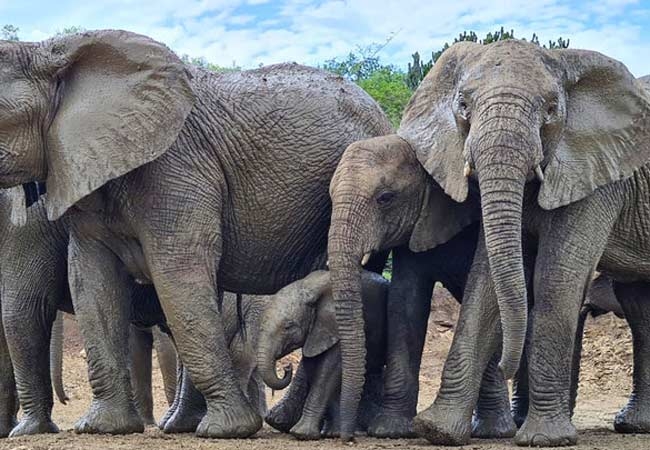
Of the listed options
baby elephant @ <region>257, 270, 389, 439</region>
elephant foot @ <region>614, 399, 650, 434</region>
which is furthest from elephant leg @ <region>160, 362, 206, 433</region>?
elephant foot @ <region>614, 399, 650, 434</region>

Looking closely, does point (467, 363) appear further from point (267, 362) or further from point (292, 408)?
point (292, 408)

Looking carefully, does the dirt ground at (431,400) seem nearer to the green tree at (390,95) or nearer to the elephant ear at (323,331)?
the elephant ear at (323,331)

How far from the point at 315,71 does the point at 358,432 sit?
90.5 inches

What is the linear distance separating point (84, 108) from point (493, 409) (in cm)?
296

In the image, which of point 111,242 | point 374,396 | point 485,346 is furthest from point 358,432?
point 111,242

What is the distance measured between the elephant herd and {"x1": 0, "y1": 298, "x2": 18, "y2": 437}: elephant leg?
1.51 ft

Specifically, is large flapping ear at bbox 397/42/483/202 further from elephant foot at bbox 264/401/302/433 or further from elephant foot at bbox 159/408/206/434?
elephant foot at bbox 159/408/206/434

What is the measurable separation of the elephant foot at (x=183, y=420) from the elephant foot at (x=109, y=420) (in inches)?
29.2

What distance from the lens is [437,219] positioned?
8.77 metres

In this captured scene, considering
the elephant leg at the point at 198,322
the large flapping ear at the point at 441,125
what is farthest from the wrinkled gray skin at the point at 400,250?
the elephant leg at the point at 198,322

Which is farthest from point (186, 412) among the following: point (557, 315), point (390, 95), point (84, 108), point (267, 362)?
point (390, 95)

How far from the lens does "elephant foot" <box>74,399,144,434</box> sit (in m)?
8.88

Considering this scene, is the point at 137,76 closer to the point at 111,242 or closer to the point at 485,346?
the point at 111,242

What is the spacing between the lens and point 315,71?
32.0 ft
